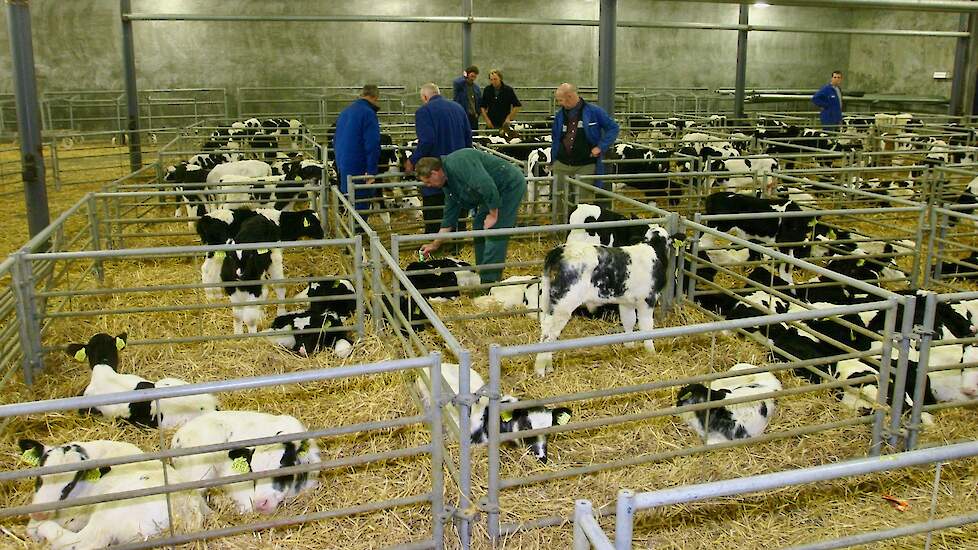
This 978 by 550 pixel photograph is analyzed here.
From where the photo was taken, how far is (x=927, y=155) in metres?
13.9

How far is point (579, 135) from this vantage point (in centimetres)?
969

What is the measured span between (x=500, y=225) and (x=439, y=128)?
175 cm

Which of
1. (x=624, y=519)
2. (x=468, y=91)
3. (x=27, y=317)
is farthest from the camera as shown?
(x=468, y=91)

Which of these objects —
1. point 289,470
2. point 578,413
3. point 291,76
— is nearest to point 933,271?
point 578,413

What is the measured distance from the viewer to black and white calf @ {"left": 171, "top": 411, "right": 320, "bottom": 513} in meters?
4.11

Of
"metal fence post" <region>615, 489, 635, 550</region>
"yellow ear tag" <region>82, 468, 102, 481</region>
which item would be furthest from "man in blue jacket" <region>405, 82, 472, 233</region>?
"metal fence post" <region>615, 489, 635, 550</region>

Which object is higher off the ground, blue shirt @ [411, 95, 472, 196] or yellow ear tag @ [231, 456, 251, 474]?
blue shirt @ [411, 95, 472, 196]

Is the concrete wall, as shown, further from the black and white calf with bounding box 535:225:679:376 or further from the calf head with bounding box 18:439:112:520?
the calf head with bounding box 18:439:112:520

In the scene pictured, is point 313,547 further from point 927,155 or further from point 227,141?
point 927,155

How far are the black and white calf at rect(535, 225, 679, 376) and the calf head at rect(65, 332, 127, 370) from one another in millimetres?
2870

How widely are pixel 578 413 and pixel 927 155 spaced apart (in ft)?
37.2

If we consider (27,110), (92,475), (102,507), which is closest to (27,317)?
(92,475)

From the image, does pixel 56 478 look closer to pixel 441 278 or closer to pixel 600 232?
pixel 441 278

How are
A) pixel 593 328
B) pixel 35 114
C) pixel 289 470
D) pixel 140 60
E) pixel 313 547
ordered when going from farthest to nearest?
1. pixel 140 60
2. pixel 35 114
3. pixel 593 328
4. pixel 313 547
5. pixel 289 470
